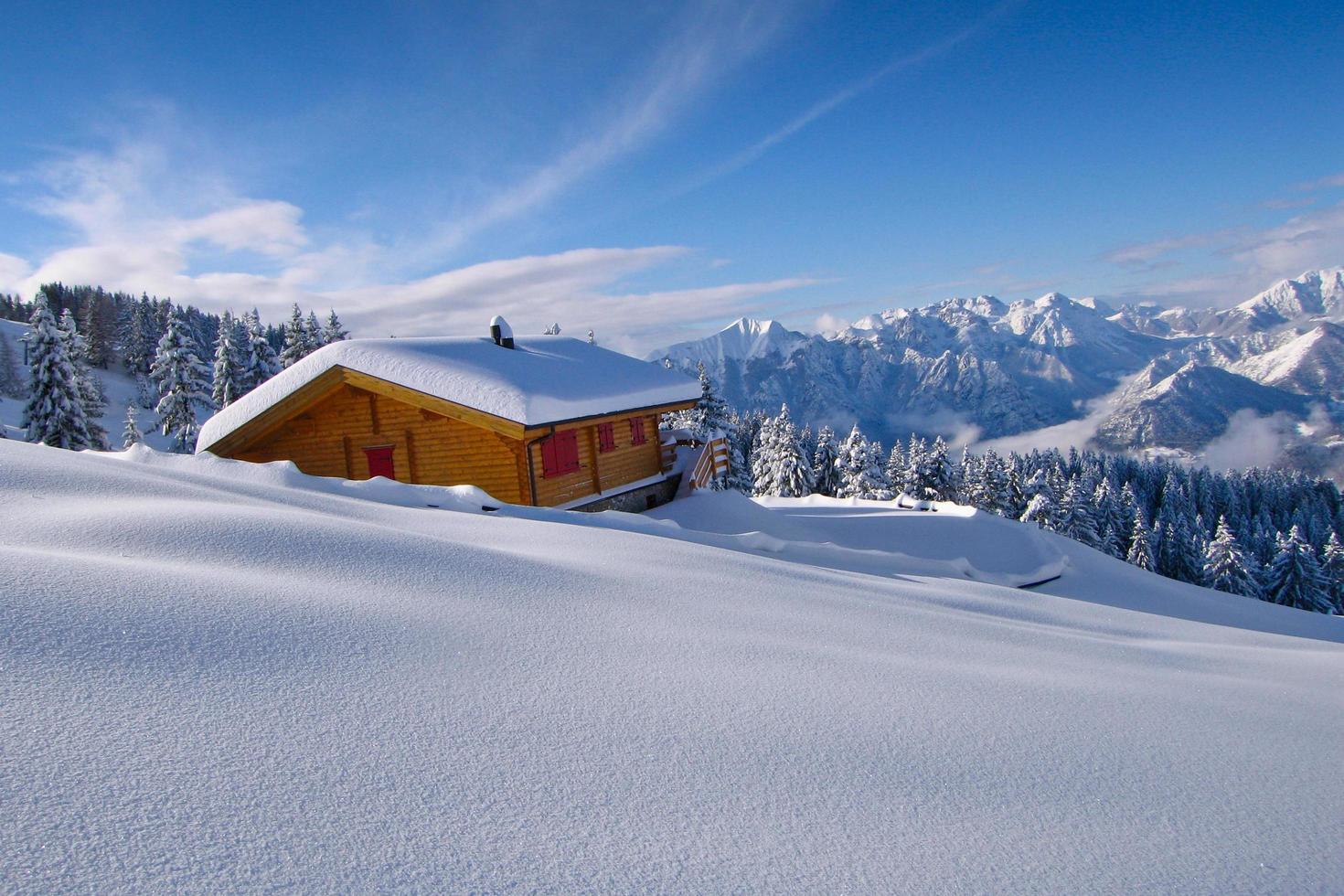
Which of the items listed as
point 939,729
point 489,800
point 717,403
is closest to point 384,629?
point 489,800

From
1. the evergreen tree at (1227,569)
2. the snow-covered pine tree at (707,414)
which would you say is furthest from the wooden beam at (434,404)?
the evergreen tree at (1227,569)

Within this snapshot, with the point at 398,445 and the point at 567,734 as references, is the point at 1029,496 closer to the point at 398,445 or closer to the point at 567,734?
the point at 398,445

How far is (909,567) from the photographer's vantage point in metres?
10.4

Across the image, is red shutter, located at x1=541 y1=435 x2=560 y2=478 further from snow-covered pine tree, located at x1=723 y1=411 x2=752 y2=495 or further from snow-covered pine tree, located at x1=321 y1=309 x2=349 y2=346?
snow-covered pine tree, located at x1=321 y1=309 x2=349 y2=346

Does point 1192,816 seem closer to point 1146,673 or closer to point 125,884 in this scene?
point 1146,673

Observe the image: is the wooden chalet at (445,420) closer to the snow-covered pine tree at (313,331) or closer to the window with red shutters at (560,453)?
the window with red shutters at (560,453)

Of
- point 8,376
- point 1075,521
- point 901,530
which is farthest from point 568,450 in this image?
point 8,376

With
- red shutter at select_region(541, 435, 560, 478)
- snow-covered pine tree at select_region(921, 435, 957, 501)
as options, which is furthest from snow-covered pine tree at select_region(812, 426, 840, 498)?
red shutter at select_region(541, 435, 560, 478)

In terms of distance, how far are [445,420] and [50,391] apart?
80.7 feet

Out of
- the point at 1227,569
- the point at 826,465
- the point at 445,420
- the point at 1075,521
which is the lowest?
the point at 1227,569

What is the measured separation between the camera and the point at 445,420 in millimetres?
15547

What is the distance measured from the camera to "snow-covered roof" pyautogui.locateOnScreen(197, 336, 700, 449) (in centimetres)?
1420

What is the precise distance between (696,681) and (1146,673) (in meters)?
3.30

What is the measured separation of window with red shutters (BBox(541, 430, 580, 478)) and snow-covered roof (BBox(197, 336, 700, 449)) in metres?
1.09
